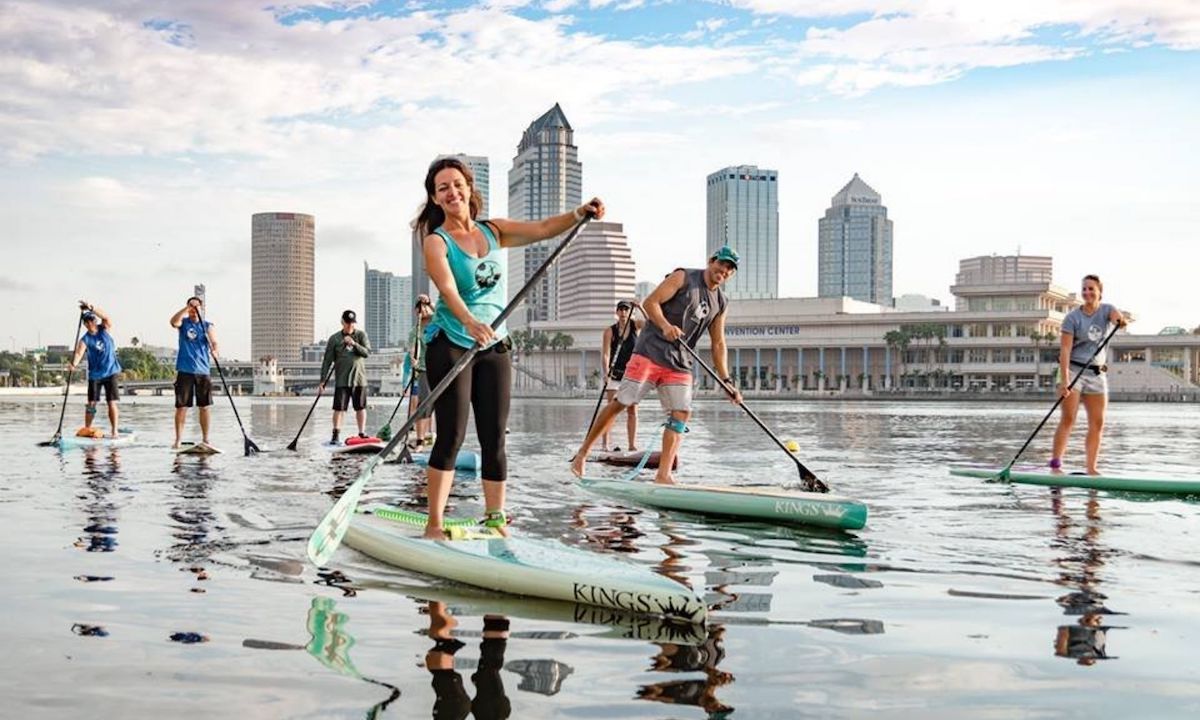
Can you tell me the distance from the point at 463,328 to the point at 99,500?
488cm

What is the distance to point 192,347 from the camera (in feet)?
50.1

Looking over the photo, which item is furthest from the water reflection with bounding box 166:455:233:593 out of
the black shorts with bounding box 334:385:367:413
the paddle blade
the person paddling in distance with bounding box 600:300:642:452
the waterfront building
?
the waterfront building

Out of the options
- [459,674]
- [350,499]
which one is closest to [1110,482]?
[350,499]

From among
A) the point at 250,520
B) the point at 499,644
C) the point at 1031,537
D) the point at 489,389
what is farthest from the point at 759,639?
the point at 250,520

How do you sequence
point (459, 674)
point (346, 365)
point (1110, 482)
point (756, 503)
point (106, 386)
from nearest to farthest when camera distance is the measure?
point (459, 674) < point (756, 503) < point (1110, 482) < point (106, 386) < point (346, 365)

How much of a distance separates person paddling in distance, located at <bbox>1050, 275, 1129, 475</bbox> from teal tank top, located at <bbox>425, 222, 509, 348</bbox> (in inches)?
292

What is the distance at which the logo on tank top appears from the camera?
257 inches

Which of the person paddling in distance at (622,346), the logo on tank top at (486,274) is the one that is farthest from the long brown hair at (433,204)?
the person paddling in distance at (622,346)

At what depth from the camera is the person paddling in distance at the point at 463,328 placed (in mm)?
6457

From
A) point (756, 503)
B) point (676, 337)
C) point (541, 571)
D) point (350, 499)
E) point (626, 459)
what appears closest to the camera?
point (541, 571)

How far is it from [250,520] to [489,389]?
2815mm

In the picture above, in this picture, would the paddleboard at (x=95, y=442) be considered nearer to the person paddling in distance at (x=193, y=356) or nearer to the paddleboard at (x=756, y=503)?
the person paddling in distance at (x=193, y=356)

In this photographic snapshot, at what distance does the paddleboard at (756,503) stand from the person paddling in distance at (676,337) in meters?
0.57

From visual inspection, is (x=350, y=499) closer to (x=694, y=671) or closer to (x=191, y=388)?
(x=694, y=671)
